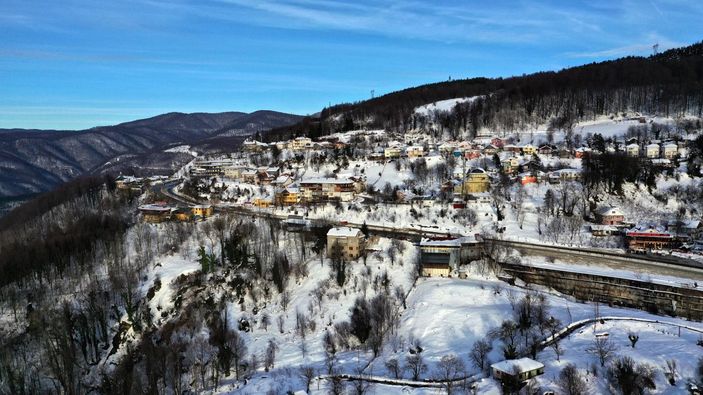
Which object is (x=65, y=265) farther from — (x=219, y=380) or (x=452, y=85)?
Answer: (x=452, y=85)

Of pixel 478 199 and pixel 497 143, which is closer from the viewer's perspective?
pixel 478 199

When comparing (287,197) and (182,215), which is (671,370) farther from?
(182,215)

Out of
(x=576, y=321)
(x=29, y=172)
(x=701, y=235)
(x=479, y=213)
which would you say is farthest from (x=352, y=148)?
(x=29, y=172)

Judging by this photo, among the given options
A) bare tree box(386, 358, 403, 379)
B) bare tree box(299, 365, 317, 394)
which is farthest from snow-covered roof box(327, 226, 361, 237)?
bare tree box(386, 358, 403, 379)

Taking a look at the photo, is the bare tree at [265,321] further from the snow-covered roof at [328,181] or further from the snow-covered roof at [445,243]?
the snow-covered roof at [328,181]

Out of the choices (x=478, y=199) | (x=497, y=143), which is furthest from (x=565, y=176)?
(x=497, y=143)

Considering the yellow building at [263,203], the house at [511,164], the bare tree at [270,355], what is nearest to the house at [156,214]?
the yellow building at [263,203]
